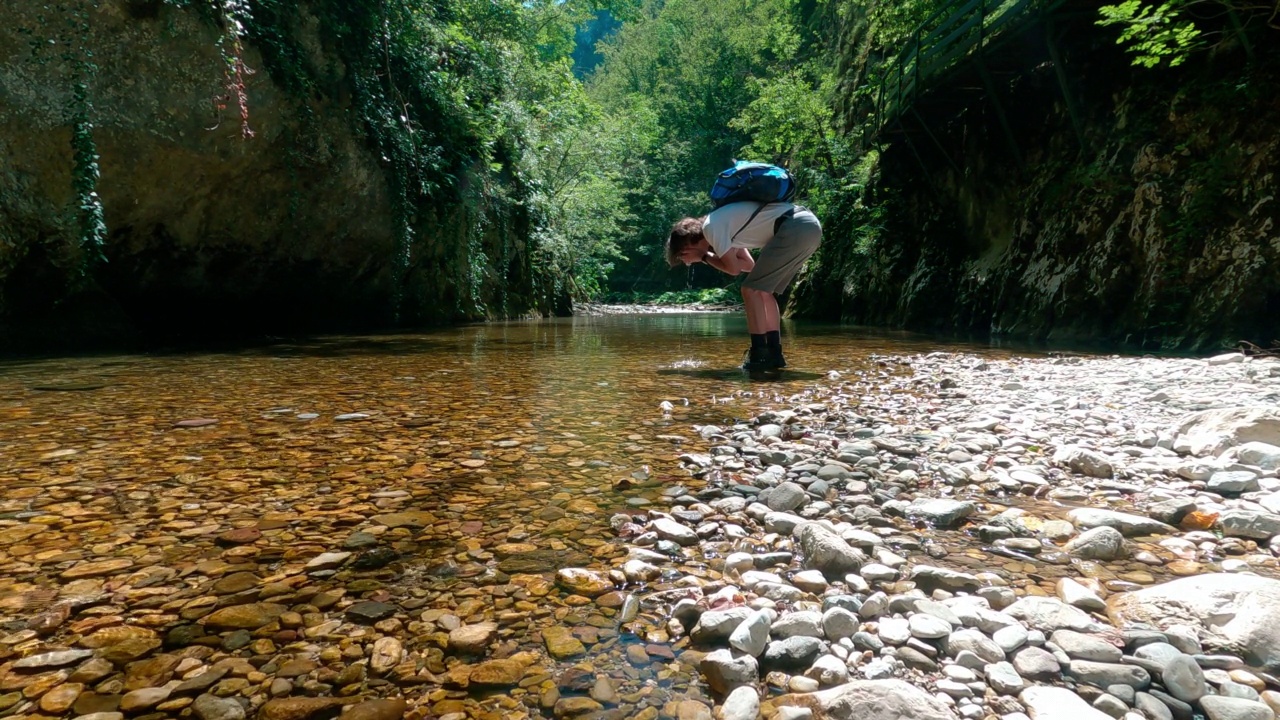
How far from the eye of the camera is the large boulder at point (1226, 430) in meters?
2.36

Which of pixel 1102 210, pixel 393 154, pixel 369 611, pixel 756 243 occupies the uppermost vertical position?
pixel 393 154

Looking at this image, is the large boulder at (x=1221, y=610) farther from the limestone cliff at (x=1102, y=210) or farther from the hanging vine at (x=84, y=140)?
the hanging vine at (x=84, y=140)

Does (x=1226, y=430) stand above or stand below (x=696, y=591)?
above

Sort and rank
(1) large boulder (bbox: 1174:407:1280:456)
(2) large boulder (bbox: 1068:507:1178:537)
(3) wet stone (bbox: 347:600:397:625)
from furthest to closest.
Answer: (1) large boulder (bbox: 1174:407:1280:456) < (2) large boulder (bbox: 1068:507:1178:537) < (3) wet stone (bbox: 347:600:397:625)

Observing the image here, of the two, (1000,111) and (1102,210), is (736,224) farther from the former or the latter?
(1000,111)

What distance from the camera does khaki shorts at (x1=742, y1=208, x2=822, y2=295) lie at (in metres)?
5.27

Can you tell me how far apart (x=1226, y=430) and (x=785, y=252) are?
10.8 feet

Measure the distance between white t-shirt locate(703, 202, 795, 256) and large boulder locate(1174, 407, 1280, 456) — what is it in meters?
3.18

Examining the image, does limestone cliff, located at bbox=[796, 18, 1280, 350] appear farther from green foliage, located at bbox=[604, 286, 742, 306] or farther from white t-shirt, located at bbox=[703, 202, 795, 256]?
green foliage, located at bbox=[604, 286, 742, 306]

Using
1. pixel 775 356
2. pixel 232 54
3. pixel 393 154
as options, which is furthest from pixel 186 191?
pixel 775 356

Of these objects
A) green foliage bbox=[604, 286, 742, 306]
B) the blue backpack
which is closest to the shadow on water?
the blue backpack

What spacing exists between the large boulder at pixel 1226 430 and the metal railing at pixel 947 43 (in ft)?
26.7

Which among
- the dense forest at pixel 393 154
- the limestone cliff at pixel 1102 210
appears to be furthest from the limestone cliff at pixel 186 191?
the limestone cliff at pixel 1102 210

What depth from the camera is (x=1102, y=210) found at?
856 cm
